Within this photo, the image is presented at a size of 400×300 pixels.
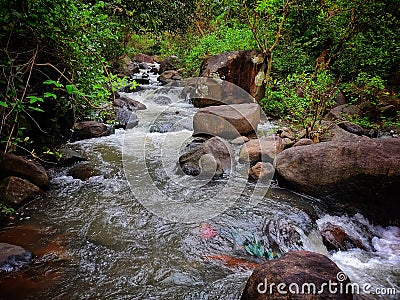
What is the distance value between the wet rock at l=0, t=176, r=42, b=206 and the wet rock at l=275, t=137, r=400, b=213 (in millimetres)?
4267

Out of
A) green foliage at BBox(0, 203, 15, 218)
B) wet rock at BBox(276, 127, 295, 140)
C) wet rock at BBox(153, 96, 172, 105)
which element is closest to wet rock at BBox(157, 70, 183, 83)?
wet rock at BBox(153, 96, 172, 105)

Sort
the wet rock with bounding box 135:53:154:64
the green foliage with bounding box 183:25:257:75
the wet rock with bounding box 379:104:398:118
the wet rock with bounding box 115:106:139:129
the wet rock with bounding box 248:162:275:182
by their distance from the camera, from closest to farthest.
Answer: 1. the wet rock with bounding box 248:162:275:182
2. the wet rock with bounding box 379:104:398:118
3. the wet rock with bounding box 115:106:139:129
4. the green foliage with bounding box 183:25:257:75
5. the wet rock with bounding box 135:53:154:64

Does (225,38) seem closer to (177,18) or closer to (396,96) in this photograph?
(177,18)

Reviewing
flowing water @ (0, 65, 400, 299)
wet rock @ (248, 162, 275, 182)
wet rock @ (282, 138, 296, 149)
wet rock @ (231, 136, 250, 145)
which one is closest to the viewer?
flowing water @ (0, 65, 400, 299)

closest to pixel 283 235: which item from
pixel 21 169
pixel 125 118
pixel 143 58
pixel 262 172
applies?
pixel 262 172

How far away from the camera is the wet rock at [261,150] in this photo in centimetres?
601

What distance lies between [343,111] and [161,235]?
22.5ft

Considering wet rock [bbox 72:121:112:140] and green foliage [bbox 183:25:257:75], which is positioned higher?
green foliage [bbox 183:25:257:75]

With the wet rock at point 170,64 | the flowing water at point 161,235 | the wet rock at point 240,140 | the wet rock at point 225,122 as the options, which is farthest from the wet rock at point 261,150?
the wet rock at point 170,64

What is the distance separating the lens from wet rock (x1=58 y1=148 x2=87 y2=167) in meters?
5.84

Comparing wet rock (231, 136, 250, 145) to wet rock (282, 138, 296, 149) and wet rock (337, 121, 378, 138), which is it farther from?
wet rock (337, 121, 378, 138)

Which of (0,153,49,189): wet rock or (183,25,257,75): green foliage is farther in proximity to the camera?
(183,25,257,75): green foliage

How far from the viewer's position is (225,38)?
12.0 metres

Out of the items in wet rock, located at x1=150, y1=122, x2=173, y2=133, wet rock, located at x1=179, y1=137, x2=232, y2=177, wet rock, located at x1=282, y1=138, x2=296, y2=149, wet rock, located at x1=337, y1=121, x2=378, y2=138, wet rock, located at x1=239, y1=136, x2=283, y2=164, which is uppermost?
wet rock, located at x1=337, y1=121, x2=378, y2=138
